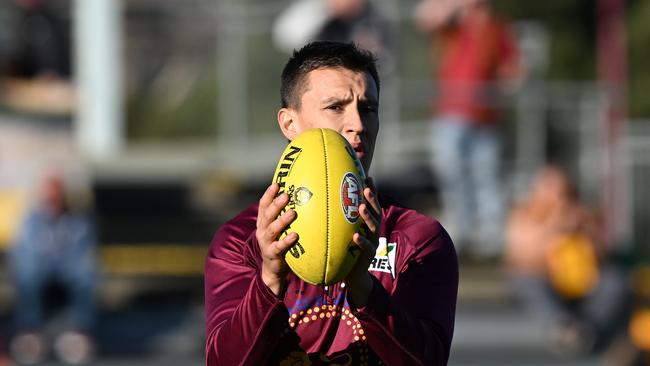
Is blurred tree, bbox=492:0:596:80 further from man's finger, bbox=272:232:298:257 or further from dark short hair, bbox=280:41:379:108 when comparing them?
man's finger, bbox=272:232:298:257

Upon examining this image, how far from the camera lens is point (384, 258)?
11.4 ft

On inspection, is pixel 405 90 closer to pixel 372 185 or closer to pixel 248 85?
pixel 248 85

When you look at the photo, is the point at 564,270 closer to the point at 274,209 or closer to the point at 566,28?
the point at 274,209

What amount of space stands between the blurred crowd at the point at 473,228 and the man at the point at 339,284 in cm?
618

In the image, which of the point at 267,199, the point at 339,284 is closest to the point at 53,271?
the point at 339,284

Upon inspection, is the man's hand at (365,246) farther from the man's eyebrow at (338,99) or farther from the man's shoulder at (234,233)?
the man's shoulder at (234,233)

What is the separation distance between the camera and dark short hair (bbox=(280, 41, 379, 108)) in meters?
3.39

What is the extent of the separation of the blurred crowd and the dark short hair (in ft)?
20.1

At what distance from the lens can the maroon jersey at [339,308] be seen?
311 cm

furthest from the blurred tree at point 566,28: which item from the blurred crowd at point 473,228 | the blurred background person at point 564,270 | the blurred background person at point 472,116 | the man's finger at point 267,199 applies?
the man's finger at point 267,199

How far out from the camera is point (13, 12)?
12.7 meters

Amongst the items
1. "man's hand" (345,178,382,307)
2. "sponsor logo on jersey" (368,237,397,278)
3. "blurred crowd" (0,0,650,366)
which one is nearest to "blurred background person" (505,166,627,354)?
"blurred crowd" (0,0,650,366)

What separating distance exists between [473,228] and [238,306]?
831 centimetres

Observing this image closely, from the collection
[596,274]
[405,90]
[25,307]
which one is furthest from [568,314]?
[25,307]
